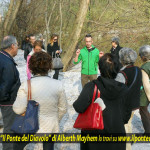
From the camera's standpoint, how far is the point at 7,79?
322 cm

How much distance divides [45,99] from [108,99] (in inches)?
26.8

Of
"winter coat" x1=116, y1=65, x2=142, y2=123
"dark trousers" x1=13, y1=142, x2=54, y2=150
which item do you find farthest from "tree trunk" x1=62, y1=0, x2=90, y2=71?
"dark trousers" x1=13, y1=142, x2=54, y2=150

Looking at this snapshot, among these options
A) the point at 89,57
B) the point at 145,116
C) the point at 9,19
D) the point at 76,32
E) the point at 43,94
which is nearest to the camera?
the point at 43,94

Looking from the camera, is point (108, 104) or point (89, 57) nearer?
point (108, 104)

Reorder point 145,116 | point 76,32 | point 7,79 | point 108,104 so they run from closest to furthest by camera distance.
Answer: point 108,104 < point 7,79 < point 145,116 < point 76,32

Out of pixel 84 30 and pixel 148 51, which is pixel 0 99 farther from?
pixel 84 30

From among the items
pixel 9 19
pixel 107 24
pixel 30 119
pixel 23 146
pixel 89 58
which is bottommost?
pixel 23 146

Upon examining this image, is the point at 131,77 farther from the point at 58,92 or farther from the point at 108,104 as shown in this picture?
the point at 58,92

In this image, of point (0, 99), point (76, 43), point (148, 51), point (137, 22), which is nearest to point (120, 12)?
point (137, 22)

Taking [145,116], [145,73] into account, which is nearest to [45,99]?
[145,73]

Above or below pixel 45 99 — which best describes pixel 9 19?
above

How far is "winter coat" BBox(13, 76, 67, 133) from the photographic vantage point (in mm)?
2656

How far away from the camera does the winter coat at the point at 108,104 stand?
2498mm

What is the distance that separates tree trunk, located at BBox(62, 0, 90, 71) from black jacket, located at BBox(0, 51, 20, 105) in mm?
7511
